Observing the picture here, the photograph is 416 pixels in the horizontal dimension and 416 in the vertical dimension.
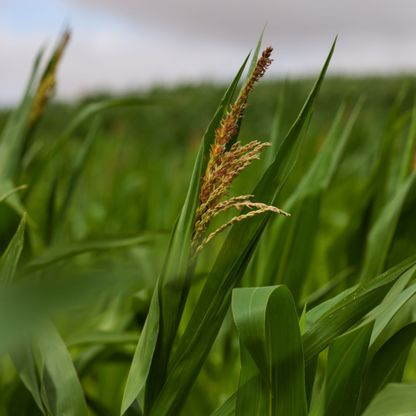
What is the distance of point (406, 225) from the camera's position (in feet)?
4.11

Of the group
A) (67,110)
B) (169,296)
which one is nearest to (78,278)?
(169,296)

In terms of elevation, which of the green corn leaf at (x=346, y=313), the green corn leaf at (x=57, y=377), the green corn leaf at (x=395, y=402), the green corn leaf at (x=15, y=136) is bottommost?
the green corn leaf at (x=57, y=377)

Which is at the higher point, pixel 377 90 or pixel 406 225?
pixel 377 90

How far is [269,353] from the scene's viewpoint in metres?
A: 0.70

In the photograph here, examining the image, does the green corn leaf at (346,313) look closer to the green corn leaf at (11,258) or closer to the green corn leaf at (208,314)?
the green corn leaf at (208,314)

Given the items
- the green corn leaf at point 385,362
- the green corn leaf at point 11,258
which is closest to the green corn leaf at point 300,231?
the green corn leaf at point 385,362

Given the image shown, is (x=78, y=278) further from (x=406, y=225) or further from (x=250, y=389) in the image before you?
(x=406, y=225)

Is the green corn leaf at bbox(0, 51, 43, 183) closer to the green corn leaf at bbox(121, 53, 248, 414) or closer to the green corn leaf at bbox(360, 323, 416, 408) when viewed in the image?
the green corn leaf at bbox(121, 53, 248, 414)

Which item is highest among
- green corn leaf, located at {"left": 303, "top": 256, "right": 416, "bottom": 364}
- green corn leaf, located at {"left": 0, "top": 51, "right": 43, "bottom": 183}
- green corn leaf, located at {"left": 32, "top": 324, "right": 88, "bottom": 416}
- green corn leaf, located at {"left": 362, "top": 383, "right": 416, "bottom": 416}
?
green corn leaf, located at {"left": 0, "top": 51, "right": 43, "bottom": 183}

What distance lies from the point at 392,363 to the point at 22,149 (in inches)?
31.3

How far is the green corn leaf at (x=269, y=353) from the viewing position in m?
0.67

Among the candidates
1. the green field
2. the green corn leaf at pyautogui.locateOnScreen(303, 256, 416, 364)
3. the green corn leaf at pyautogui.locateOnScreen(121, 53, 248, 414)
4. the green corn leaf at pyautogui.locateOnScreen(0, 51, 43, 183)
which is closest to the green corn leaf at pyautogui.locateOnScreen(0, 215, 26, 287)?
the green field

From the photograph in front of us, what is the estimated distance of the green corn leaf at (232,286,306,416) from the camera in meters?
0.67

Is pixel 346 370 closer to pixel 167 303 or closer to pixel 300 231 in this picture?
pixel 167 303
